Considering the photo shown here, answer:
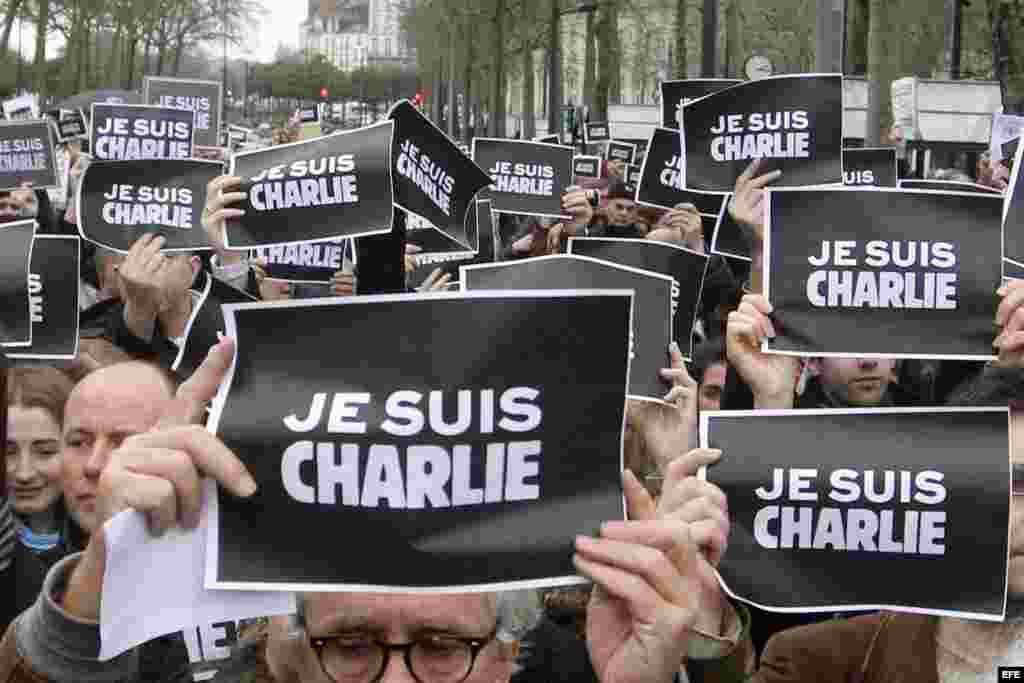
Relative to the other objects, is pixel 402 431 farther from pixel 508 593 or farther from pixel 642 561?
pixel 508 593

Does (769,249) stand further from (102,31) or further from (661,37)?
(102,31)

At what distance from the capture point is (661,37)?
5297 centimetres

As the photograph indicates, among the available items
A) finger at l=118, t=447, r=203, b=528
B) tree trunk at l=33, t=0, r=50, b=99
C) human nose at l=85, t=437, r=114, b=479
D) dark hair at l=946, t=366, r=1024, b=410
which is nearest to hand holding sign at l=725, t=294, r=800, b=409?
dark hair at l=946, t=366, r=1024, b=410

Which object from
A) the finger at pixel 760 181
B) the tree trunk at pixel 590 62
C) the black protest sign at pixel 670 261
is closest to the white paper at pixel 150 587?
the black protest sign at pixel 670 261

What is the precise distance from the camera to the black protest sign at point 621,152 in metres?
15.3

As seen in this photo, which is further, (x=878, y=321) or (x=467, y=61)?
(x=467, y=61)

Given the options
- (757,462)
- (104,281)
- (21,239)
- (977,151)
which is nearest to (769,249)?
(757,462)

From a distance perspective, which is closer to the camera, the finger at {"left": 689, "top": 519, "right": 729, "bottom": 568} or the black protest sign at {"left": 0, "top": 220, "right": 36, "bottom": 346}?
the finger at {"left": 689, "top": 519, "right": 729, "bottom": 568}

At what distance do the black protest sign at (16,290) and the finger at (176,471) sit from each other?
2.94 meters

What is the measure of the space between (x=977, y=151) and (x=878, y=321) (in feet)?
40.8

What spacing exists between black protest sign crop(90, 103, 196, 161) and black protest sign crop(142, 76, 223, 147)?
16.8ft

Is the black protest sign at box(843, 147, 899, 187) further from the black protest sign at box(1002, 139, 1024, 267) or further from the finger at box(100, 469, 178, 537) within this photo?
the finger at box(100, 469, 178, 537)

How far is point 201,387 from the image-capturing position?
2.15 metres

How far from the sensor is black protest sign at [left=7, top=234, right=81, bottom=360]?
16.0 feet
